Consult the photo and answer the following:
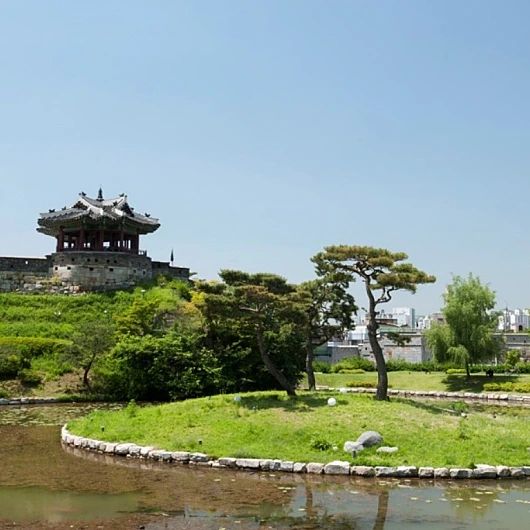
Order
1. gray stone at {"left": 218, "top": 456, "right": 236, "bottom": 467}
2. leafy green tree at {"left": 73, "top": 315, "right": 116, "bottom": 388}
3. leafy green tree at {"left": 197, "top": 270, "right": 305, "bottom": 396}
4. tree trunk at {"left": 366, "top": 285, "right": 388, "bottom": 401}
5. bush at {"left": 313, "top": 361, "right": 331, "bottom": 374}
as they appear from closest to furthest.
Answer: gray stone at {"left": 218, "top": 456, "right": 236, "bottom": 467}, tree trunk at {"left": 366, "top": 285, "right": 388, "bottom": 401}, leafy green tree at {"left": 197, "top": 270, "right": 305, "bottom": 396}, leafy green tree at {"left": 73, "top": 315, "right": 116, "bottom": 388}, bush at {"left": 313, "top": 361, "right": 331, "bottom": 374}

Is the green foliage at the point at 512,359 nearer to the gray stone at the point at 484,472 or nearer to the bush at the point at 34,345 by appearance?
the bush at the point at 34,345

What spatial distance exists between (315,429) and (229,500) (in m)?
5.44

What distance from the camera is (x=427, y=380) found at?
48344 mm

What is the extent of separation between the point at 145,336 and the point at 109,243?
2428cm

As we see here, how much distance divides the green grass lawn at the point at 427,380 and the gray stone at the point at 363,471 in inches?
1090

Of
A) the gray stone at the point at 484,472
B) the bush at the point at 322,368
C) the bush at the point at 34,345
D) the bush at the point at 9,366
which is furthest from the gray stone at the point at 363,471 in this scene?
the bush at the point at 322,368

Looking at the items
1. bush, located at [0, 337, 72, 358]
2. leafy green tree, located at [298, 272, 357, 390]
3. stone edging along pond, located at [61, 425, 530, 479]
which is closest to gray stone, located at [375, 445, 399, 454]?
stone edging along pond, located at [61, 425, 530, 479]

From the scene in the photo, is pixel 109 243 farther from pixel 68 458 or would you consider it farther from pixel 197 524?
pixel 197 524

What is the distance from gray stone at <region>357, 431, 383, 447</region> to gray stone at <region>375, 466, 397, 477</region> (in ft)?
4.91

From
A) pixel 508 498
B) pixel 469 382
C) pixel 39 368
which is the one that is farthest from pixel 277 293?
pixel 469 382

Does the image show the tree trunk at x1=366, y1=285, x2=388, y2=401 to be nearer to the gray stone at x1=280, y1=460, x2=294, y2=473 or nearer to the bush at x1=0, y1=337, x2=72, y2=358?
the gray stone at x1=280, y1=460, x2=294, y2=473

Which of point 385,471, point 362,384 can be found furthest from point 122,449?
point 362,384

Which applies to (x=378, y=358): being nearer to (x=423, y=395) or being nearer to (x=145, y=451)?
(x=145, y=451)

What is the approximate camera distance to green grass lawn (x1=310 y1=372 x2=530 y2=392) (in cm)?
4550
